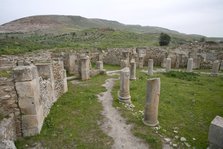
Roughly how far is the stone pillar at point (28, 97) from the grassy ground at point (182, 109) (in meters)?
3.88

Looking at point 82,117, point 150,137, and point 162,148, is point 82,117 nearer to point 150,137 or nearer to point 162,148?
point 150,137

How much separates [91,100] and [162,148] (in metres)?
4.98

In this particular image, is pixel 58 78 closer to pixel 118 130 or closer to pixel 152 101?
pixel 118 130

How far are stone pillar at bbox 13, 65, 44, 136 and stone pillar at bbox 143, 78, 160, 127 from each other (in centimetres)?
446

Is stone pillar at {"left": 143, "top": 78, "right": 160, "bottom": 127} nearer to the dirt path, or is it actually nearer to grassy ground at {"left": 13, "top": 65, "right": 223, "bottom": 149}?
grassy ground at {"left": 13, "top": 65, "right": 223, "bottom": 149}

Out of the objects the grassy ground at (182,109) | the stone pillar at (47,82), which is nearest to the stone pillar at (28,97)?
the stone pillar at (47,82)

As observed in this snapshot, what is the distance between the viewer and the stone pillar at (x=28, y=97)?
6031 millimetres

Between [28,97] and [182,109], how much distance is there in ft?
24.6

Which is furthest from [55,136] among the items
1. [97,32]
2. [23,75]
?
[97,32]

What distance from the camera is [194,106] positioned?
972cm

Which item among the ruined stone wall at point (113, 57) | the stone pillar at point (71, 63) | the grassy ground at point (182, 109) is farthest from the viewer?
the ruined stone wall at point (113, 57)

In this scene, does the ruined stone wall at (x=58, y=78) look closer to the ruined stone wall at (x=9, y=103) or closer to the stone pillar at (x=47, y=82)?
the stone pillar at (x=47, y=82)

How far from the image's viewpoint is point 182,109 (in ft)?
30.5

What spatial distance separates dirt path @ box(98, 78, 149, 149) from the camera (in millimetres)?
6273
